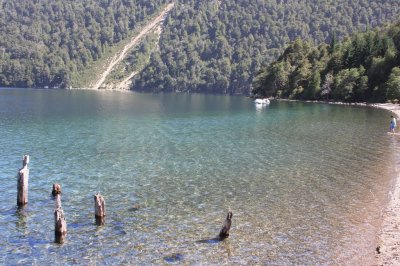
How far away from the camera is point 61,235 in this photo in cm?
2656

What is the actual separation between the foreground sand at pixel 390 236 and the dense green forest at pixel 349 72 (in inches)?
4477

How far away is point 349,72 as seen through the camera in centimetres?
15688

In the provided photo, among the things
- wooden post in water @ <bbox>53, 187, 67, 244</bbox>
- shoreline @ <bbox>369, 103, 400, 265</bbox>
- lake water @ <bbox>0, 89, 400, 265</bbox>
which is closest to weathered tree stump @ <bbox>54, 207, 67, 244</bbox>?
wooden post in water @ <bbox>53, 187, 67, 244</bbox>

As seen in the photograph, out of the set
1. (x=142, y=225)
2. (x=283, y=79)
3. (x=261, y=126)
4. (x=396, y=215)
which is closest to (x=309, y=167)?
(x=396, y=215)

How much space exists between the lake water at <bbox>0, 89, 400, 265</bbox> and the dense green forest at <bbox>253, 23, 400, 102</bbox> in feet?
294

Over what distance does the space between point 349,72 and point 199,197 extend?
135669 millimetres

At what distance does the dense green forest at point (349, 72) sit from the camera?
152 metres

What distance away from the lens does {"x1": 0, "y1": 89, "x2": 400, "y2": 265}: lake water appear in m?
25.3

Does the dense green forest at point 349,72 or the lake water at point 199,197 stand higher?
the dense green forest at point 349,72

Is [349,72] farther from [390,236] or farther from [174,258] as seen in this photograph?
[174,258]

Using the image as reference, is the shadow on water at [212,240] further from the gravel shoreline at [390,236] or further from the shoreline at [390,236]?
the shoreline at [390,236]

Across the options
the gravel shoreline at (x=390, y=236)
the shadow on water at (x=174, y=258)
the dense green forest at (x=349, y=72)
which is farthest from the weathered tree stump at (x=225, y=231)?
the dense green forest at (x=349, y=72)

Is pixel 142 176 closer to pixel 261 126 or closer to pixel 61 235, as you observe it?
pixel 61 235

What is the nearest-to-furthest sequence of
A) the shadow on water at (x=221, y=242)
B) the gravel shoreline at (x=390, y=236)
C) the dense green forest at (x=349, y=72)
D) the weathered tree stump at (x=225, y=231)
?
the gravel shoreline at (x=390, y=236), the shadow on water at (x=221, y=242), the weathered tree stump at (x=225, y=231), the dense green forest at (x=349, y=72)
